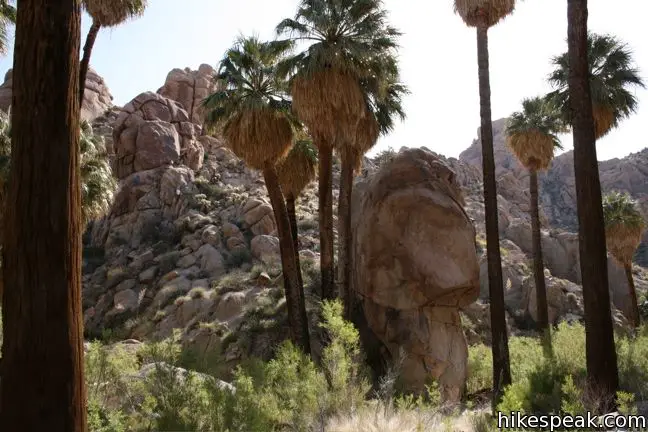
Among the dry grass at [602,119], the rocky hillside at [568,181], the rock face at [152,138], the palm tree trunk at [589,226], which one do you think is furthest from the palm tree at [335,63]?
the rocky hillside at [568,181]

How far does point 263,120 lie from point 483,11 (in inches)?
274

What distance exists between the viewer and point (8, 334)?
4090 mm

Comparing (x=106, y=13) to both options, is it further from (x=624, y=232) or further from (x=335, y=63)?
(x=624, y=232)

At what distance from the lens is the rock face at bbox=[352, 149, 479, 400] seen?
56.2 ft

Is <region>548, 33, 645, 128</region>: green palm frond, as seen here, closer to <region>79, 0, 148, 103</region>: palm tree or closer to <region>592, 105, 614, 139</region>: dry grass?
<region>592, 105, 614, 139</region>: dry grass

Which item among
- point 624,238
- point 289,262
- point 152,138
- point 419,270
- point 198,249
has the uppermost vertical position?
point 152,138

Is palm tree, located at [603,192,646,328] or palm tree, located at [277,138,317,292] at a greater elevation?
palm tree, located at [277,138,317,292]

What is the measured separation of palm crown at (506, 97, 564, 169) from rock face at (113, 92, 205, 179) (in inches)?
967

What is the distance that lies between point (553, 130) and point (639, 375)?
1733 cm

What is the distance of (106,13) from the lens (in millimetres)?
14234

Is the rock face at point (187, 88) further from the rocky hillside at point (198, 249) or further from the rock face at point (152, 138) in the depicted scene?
the rock face at point (152, 138)

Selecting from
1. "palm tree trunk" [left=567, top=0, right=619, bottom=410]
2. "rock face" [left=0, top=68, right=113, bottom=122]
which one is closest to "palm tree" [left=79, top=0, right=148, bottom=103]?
"palm tree trunk" [left=567, top=0, right=619, bottom=410]

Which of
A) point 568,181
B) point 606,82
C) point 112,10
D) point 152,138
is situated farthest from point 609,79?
point 568,181

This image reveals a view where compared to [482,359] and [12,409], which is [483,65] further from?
[12,409]
